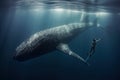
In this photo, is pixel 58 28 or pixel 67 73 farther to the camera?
pixel 67 73

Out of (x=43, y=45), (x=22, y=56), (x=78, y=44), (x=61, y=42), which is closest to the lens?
(x=22, y=56)

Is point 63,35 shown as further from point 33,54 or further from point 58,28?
point 33,54

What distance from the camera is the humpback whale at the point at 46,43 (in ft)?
45.9

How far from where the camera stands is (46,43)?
15258 millimetres

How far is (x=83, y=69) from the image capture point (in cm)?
3278

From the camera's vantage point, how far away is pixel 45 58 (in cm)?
3178

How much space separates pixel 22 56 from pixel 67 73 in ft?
57.2

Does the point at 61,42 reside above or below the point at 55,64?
above

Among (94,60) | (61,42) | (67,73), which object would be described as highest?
(61,42)

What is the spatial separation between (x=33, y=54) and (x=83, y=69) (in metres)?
19.4

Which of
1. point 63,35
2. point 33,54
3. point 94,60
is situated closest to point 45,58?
point 94,60

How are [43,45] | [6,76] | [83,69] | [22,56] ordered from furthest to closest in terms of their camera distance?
[83,69], [6,76], [43,45], [22,56]

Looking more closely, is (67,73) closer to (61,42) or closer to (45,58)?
(45,58)

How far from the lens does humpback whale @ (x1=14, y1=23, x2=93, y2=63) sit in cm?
1398
